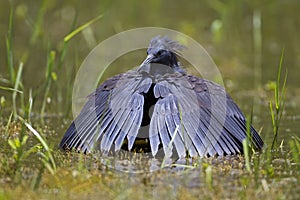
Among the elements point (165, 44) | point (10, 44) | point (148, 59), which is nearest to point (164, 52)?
point (165, 44)

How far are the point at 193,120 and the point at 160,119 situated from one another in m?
0.28

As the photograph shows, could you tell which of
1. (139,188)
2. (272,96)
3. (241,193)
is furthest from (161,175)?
(272,96)

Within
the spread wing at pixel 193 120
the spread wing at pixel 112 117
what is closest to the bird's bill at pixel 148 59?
the spread wing at pixel 112 117

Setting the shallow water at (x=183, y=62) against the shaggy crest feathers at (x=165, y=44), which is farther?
the shaggy crest feathers at (x=165, y=44)

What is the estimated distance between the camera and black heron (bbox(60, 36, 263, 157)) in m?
5.38

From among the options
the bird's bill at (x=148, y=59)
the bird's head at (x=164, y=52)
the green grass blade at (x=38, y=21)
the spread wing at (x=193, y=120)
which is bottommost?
the spread wing at (x=193, y=120)

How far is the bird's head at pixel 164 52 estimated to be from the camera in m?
6.42

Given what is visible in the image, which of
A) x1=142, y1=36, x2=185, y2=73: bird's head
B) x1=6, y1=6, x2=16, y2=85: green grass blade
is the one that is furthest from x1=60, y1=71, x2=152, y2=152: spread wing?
x1=6, y1=6, x2=16, y2=85: green grass blade

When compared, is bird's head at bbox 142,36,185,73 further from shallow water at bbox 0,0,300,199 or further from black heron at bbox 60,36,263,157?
shallow water at bbox 0,0,300,199

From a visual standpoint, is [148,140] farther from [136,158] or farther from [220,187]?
[220,187]

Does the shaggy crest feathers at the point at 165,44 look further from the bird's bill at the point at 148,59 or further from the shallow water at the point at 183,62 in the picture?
the shallow water at the point at 183,62

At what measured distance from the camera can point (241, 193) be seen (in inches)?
175

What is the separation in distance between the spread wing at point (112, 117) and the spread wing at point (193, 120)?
15 centimetres

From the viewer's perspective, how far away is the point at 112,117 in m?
5.60
